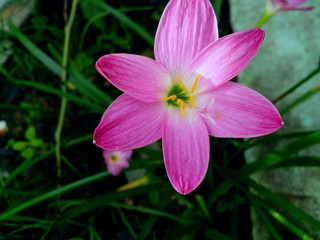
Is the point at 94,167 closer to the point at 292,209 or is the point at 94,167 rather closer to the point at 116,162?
the point at 116,162

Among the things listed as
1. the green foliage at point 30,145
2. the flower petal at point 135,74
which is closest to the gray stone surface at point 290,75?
the flower petal at point 135,74

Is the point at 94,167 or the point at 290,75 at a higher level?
the point at 290,75

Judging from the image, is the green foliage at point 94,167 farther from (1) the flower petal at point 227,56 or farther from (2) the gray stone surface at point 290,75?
(1) the flower petal at point 227,56

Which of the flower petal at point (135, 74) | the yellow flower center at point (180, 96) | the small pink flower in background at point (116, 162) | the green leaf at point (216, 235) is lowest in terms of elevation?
the green leaf at point (216, 235)

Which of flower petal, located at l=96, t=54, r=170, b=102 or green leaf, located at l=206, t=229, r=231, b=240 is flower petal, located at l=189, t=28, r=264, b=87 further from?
green leaf, located at l=206, t=229, r=231, b=240

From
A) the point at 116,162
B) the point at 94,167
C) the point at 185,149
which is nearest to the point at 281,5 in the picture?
A: the point at 185,149

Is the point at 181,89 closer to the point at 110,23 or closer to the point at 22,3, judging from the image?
the point at 110,23

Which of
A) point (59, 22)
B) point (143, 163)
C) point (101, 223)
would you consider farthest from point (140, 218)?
point (59, 22)
